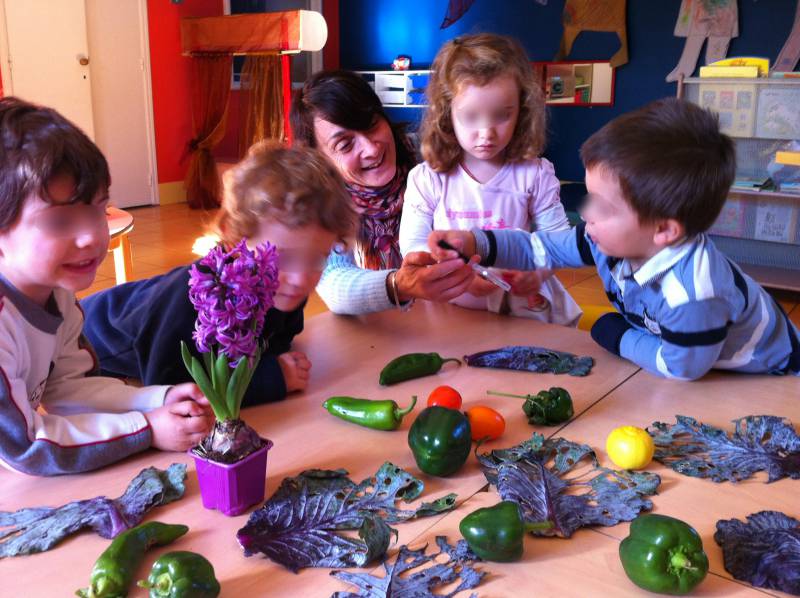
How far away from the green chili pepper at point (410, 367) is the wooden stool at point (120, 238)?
5.36ft

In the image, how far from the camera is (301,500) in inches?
37.8

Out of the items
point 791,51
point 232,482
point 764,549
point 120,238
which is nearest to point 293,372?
point 232,482

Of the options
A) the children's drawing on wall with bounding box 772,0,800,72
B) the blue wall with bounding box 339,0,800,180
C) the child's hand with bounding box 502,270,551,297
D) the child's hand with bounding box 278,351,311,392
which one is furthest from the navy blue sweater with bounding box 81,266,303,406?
the children's drawing on wall with bounding box 772,0,800,72

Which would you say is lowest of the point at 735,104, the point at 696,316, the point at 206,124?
the point at 696,316

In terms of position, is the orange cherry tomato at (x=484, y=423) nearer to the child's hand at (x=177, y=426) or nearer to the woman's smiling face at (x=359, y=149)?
the child's hand at (x=177, y=426)

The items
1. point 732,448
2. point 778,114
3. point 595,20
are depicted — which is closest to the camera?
point 732,448

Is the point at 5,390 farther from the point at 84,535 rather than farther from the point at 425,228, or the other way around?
the point at 425,228

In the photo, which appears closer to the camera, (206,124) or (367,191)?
(367,191)

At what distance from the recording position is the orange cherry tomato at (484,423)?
1146 mm

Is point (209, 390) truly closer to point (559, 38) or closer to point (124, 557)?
point (124, 557)

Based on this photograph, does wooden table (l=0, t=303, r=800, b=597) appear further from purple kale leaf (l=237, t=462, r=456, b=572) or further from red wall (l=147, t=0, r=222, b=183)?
red wall (l=147, t=0, r=222, b=183)

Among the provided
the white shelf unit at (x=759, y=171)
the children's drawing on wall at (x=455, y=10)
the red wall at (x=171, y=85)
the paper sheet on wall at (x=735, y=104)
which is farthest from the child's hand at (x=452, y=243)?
the red wall at (x=171, y=85)

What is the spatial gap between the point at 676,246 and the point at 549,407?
1.35 ft

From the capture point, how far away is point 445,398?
1231mm
